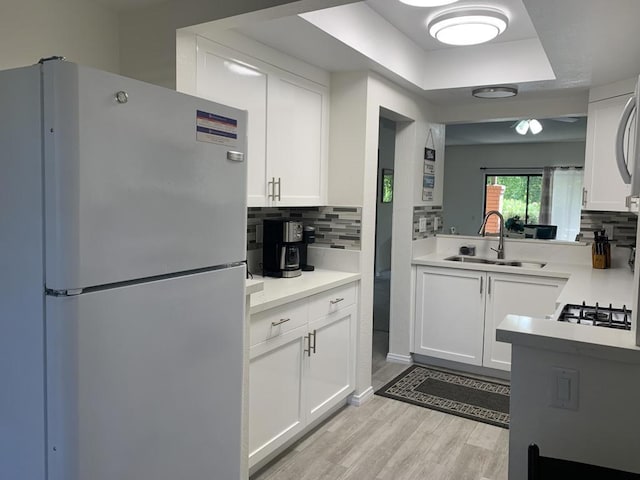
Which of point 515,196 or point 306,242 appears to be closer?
point 306,242

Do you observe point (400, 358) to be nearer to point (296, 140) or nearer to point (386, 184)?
point (296, 140)

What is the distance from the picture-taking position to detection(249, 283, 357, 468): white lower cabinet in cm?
232

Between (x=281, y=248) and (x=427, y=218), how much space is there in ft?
5.69

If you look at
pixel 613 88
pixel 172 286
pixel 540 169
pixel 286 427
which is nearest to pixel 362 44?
pixel 613 88

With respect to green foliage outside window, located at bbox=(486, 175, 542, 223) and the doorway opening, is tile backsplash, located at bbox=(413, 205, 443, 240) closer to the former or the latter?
the doorway opening

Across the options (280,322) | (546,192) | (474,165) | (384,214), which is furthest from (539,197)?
(280,322)

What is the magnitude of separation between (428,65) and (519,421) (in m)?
2.81

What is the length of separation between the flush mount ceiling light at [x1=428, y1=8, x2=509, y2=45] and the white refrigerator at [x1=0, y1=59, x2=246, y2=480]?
1.75 metres

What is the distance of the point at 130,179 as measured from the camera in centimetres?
129

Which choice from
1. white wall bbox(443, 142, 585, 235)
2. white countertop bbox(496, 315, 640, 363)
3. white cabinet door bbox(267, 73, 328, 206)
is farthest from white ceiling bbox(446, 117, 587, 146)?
white countertop bbox(496, 315, 640, 363)

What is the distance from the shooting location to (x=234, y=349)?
171cm

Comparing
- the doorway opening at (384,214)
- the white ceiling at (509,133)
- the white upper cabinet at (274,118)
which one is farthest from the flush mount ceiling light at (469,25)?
the white ceiling at (509,133)

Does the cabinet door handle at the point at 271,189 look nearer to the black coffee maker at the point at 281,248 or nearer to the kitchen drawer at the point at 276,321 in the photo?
the black coffee maker at the point at 281,248

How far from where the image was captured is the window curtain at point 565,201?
8461mm
